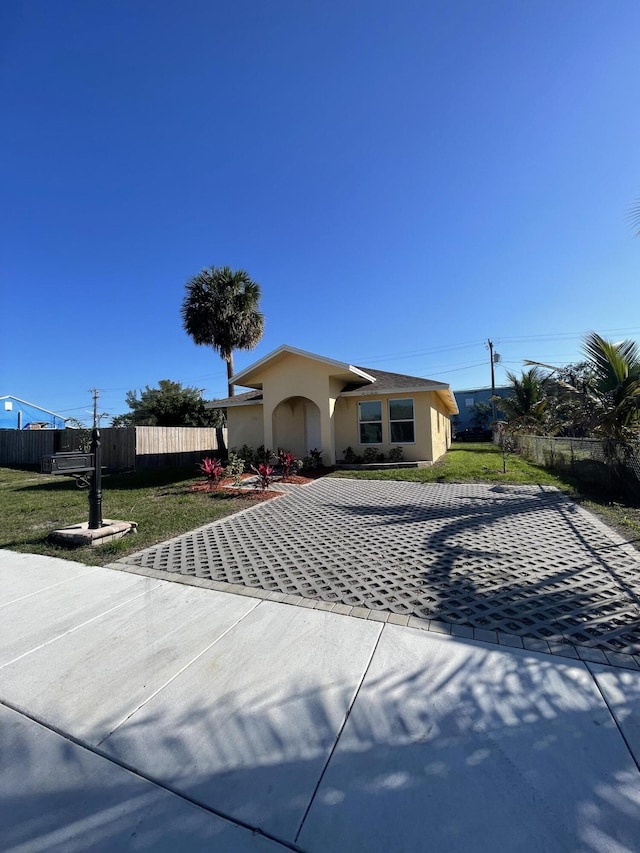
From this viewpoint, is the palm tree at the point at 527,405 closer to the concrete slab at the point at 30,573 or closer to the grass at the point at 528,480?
the grass at the point at 528,480

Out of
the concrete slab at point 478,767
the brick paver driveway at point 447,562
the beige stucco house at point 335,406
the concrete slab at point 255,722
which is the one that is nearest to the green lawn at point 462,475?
the beige stucco house at point 335,406

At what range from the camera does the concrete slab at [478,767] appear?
60.5 inches

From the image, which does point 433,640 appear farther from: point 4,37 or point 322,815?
point 4,37

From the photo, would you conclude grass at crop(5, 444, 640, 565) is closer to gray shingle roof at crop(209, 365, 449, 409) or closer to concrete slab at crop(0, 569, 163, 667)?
concrete slab at crop(0, 569, 163, 667)

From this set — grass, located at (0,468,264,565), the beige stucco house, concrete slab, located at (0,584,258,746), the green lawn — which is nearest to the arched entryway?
the beige stucco house

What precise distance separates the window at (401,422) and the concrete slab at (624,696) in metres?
11.5

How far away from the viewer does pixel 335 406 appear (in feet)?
48.3

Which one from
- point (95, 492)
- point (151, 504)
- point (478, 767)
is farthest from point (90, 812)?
point (151, 504)

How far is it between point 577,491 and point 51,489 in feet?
49.0

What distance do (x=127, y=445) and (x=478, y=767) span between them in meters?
18.6

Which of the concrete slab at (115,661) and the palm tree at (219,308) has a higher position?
the palm tree at (219,308)

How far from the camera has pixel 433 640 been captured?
2.90 meters

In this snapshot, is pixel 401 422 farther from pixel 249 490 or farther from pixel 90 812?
pixel 90 812

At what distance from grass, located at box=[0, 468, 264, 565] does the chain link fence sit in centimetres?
884
